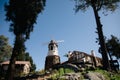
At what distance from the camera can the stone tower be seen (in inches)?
1648

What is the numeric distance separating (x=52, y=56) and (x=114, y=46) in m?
18.9

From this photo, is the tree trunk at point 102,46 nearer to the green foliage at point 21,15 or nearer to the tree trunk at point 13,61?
the green foliage at point 21,15

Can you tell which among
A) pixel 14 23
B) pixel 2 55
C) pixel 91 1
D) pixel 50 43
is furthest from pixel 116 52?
pixel 2 55

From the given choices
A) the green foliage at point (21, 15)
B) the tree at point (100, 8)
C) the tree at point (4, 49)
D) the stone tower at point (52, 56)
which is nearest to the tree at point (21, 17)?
the green foliage at point (21, 15)

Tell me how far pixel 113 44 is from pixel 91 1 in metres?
24.6

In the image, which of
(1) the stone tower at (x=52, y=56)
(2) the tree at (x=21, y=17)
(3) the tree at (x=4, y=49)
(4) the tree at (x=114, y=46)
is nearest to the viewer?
(2) the tree at (x=21, y=17)

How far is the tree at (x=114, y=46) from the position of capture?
154 ft

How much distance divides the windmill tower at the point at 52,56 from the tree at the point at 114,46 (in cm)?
1559

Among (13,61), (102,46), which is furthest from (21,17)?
(102,46)

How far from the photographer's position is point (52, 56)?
1719 inches

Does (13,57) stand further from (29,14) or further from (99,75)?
(99,75)

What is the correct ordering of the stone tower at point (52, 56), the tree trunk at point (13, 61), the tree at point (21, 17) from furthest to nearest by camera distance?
the stone tower at point (52, 56) → the tree at point (21, 17) → the tree trunk at point (13, 61)

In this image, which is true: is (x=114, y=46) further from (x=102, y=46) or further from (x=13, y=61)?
(x=13, y=61)

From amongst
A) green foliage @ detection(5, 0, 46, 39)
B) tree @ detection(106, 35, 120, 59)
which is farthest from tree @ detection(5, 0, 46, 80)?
tree @ detection(106, 35, 120, 59)
